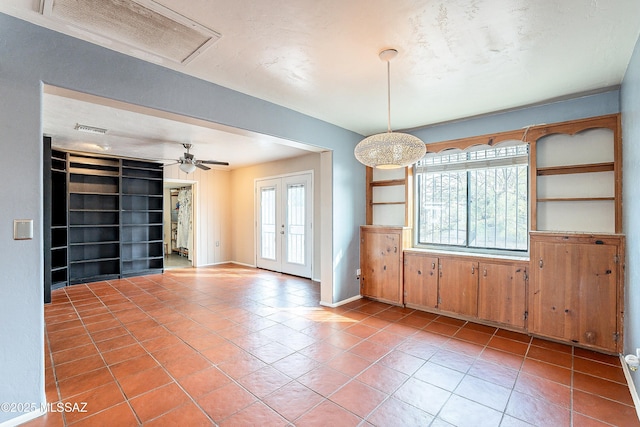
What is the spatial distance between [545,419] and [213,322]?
3.20 m

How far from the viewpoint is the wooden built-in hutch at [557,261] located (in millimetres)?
2812

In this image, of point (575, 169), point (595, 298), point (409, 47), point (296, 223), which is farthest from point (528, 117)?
point (296, 223)

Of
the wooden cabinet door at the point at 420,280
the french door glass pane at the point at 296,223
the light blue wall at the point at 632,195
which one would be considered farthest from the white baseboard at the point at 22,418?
the french door glass pane at the point at 296,223

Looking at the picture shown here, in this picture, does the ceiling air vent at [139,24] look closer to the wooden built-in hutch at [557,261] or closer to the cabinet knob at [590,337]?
the wooden built-in hutch at [557,261]

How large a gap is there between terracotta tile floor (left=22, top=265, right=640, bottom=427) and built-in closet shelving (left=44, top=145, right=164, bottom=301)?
1.73 meters

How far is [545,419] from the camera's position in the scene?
1923 millimetres

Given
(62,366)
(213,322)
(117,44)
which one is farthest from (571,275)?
(62,366)

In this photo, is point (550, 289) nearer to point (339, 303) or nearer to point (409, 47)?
point (339, 303)

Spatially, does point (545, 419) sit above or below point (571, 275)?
below

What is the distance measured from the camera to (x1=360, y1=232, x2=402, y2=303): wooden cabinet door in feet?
13.9

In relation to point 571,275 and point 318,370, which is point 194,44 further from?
point 571,275

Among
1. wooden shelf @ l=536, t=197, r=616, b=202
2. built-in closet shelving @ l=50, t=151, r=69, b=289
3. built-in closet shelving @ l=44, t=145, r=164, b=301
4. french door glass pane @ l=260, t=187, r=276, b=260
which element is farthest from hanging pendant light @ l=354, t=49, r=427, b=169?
built-in closet shelving @ l=50, t=151, r=69, b=289

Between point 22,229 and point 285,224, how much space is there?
15.5 feet

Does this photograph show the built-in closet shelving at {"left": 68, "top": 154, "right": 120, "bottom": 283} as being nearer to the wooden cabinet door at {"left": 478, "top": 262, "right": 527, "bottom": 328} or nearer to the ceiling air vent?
the ceiling air vent
